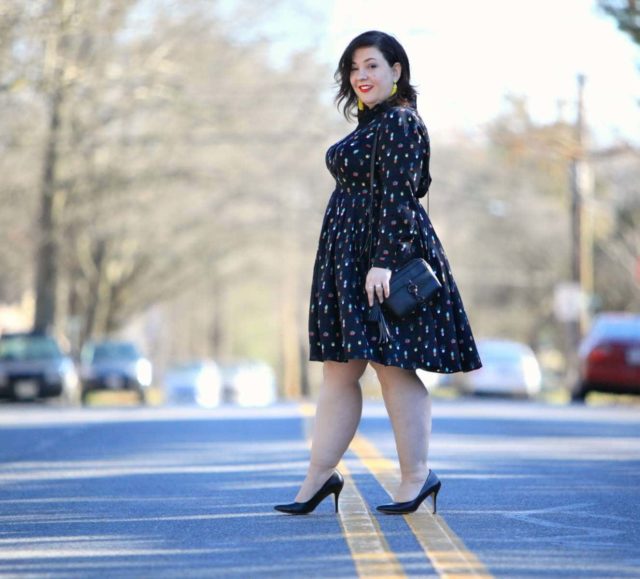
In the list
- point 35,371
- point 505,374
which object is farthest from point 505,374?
point 35,371

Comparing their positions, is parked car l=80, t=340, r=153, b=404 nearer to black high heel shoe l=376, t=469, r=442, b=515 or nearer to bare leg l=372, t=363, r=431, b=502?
black high heel shoe l=376, t=469, r=442, b=515

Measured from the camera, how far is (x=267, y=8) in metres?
35.1

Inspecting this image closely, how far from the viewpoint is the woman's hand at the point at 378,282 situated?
7.10m

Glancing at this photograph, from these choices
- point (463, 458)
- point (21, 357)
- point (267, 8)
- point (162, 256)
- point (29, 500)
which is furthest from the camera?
point (162, 256)

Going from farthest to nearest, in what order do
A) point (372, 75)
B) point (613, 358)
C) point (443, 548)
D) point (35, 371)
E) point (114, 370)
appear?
point (114, 370) < point (35, 371) < point (613, 358) < point (372, 75) < point (443, 548)

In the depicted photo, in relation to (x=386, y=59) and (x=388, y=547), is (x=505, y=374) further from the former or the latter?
(x=388, y=547)

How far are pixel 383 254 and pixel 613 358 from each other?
19.2 meters

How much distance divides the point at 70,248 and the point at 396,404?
3820 cm

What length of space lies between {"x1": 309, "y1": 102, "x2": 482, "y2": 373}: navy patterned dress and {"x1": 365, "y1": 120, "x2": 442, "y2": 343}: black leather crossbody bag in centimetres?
6

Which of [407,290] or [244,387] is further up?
[407,290]

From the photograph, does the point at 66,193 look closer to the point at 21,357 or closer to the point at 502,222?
the point at 21,357

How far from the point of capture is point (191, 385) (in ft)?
125

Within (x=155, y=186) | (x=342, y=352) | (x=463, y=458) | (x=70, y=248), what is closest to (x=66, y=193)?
(x=155, y=186)

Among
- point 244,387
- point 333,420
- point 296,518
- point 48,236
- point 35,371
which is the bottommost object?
point 244,387
